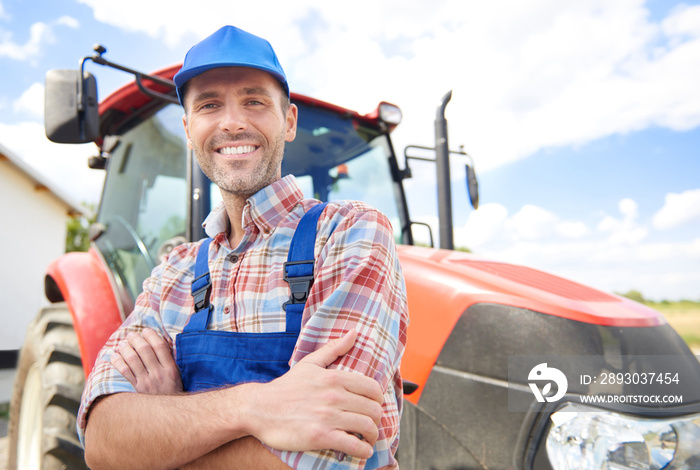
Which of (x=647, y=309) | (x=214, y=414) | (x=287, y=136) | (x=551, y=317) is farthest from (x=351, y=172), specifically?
(x=214, y=414)

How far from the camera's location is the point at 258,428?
1.11 m

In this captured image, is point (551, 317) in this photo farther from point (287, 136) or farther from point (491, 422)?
point (287, 136)

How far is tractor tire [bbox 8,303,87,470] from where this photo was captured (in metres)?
2.17

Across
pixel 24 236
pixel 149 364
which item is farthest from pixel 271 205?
pixel 24 236

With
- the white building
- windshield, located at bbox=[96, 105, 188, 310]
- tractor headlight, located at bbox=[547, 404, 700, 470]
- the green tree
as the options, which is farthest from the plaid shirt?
the green tree

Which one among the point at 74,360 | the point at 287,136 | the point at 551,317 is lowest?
the point at 74,360

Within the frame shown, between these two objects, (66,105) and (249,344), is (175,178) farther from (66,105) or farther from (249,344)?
(249,344)

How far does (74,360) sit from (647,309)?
8.57 feet

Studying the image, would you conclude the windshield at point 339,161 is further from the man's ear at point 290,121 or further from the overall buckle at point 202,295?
Answer: the overall buckle at point 202,295

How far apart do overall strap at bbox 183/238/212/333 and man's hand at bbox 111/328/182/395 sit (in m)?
0.10

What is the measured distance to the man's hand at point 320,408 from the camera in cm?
106

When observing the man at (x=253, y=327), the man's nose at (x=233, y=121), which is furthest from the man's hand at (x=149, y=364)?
the man's nose at (x=233, y=121)

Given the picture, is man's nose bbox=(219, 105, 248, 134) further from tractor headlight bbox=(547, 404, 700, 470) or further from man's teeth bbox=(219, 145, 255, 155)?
tractor headlight bbox=(547, 404, 700, 470)

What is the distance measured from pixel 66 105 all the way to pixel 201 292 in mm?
1122
